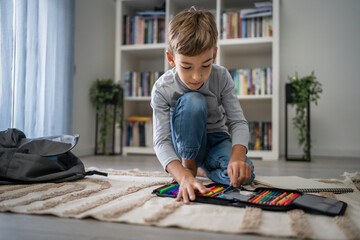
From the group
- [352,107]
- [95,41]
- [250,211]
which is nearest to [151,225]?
[250,211]

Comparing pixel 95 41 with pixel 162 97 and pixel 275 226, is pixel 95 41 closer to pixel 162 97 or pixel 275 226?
pixel 162 97

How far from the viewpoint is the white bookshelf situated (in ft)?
7.93

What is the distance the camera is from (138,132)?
8.77 feet

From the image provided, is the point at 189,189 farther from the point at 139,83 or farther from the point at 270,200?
the point at 139,83

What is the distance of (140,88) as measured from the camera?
2688 mm

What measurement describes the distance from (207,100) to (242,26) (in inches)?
58.1

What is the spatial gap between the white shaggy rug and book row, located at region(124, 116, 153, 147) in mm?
1616

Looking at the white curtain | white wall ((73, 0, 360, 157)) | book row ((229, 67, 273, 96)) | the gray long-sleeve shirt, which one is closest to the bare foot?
the gray long-sleeve shirt

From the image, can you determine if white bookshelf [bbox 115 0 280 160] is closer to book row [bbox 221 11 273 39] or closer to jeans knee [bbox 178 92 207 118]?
book row [bbox 221 11 273 39]

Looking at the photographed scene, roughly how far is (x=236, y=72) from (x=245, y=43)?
23cm

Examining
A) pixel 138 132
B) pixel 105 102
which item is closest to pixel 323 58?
pixel 138 132

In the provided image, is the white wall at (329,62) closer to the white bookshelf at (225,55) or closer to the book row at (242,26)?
the white bookshelf at (225,55)

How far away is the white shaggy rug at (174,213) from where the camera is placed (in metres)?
0.62

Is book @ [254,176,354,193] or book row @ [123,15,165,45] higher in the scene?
book row @ [123,15,165,45]
